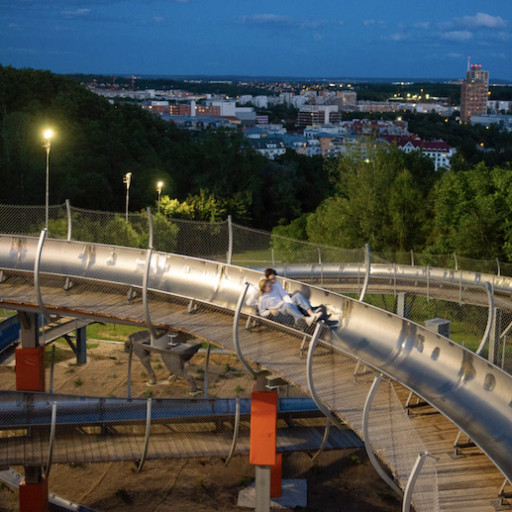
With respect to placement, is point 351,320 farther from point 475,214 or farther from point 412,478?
point 475,214

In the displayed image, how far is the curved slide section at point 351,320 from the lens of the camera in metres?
10.6

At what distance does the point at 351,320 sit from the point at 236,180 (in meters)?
51.9

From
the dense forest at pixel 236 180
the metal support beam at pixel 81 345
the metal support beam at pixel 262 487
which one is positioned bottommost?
the metal support beam at pixel 81 345

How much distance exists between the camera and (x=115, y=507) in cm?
1580

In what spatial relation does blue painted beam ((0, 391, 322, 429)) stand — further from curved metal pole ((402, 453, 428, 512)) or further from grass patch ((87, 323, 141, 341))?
→ grass patch ((87, 323, 141, 341))

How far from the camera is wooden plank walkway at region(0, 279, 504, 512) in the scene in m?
9.62

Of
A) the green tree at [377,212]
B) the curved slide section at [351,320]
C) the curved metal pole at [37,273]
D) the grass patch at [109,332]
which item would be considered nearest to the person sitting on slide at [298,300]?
the curved slide section at [351,320]

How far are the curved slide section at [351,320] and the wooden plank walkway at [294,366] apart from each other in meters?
0.14

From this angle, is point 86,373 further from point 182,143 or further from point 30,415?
point 182,143

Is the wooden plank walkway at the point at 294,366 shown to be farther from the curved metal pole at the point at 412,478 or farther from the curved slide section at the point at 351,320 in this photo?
the curved metal pole at the point at 412,478

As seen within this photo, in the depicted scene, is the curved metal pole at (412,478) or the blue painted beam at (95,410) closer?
the curved metal pole at (412,478)

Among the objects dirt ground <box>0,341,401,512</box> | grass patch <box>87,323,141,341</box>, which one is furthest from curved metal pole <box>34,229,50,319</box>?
grass patch <box>87,323,141,341</box>

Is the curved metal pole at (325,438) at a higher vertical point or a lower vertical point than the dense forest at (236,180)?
lower

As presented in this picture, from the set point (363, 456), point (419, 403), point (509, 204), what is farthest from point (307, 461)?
point (509, 204)
